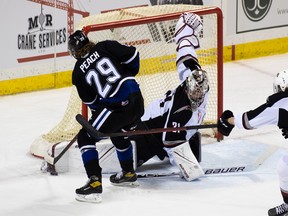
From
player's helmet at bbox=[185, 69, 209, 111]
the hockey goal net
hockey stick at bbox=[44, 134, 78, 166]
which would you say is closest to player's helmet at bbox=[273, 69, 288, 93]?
player's helmet at bbox=[185, 69, 209, 111]

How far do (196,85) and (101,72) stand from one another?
0.61 metres

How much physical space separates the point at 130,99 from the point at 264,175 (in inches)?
40.5

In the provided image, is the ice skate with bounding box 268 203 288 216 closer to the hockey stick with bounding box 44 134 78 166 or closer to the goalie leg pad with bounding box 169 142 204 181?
the goalie leg pad with bounding box 169 142 204 181

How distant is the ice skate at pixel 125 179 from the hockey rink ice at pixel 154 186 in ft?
0.11

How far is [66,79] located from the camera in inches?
314

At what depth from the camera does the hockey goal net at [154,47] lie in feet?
20.2

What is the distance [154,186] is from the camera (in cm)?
559

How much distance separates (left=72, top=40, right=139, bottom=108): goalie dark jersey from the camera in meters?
5.26

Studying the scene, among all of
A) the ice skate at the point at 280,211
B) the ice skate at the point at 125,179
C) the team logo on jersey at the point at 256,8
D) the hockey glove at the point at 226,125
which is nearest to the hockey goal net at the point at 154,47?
the ice skate at the point at 125,179

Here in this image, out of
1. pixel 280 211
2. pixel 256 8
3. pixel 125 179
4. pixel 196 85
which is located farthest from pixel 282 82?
pixel 256 8

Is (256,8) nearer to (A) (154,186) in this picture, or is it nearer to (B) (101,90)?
(A) (154,186)

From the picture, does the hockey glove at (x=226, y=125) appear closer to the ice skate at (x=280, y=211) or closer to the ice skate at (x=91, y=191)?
the ice skate at (x=280, y=211)

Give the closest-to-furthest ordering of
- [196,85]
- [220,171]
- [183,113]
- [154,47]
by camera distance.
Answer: [196,85] < [183,113] < [220,171] < [154,47]

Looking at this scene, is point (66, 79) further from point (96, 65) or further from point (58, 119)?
point (96, 65)
